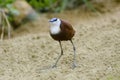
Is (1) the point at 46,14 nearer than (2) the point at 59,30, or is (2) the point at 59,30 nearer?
(2) the point at 59,30

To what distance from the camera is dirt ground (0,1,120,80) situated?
359cm

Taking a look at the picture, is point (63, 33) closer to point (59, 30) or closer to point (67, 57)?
point (59, 30)

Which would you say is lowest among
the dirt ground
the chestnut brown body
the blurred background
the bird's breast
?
the blurred background

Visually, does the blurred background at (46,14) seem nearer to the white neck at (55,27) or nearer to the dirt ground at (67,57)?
the dirt ground at (67,57)

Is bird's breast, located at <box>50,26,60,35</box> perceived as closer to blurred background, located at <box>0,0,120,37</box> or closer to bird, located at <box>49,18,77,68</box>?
bird, located at <box>49,18,77,68</box>

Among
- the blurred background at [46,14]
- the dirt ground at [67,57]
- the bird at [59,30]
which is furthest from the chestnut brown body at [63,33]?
the blurred background at [46,14]

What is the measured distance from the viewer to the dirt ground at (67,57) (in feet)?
11.8

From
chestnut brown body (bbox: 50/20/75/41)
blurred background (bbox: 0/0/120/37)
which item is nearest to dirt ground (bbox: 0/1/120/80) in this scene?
chestnut brown body (bbox: 50/20/75/41)

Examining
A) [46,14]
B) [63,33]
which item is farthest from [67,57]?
[46,14]

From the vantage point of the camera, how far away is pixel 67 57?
4105mm

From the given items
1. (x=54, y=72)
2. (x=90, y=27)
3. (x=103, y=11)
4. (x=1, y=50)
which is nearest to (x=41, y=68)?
(x=54, y=72)

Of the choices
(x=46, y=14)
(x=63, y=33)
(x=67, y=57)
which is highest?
(x=63, y=33)

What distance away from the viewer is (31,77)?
3631 mm

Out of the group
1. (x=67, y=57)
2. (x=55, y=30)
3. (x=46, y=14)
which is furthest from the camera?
(x=46, y=14)
